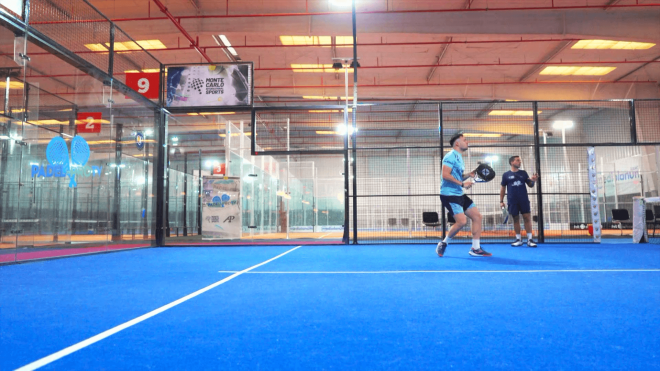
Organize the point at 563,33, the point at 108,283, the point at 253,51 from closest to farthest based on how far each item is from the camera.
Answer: the point at 108,283 → the point at 563,33 → the point at 253,51

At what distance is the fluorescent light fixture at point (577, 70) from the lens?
14531 millimetres

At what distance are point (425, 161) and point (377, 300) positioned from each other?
371 inches

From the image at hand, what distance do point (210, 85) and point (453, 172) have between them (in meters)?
5.73

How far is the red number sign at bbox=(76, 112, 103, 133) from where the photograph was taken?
8.91 m

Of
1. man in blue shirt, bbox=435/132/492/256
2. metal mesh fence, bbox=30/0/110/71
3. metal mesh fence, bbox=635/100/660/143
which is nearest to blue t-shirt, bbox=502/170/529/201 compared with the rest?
man in blue shirt, bbox=435/132/492/256

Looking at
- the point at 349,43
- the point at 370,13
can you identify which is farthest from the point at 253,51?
the point at 370,13

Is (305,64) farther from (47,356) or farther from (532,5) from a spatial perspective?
(47,356)

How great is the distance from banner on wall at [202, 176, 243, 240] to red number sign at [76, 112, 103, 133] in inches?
142

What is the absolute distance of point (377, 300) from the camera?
269cm

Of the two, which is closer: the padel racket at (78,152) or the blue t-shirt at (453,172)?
the blue t-shirt at (453,172)

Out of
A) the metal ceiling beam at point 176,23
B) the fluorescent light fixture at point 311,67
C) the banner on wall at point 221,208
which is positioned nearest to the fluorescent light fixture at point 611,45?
the fluorescent light fixture at point 311,67

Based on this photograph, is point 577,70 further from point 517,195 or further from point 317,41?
point 517,195

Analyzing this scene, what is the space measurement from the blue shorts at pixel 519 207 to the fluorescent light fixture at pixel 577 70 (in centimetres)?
937

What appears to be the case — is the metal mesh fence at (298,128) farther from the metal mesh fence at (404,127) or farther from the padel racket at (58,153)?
the padel racket at (58,153)
